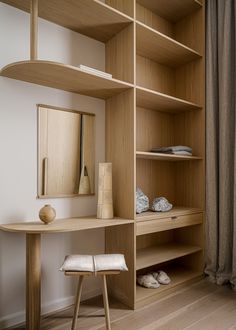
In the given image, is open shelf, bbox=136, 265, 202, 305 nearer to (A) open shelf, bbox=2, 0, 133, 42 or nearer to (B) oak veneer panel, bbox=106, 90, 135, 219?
(B) oak veneer panel, bbox=106, 90, 135, 219

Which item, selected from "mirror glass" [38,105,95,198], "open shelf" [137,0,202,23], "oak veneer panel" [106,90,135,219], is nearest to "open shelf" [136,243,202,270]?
"oak veneer panel" [106,90,135,219]

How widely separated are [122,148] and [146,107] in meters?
0.66

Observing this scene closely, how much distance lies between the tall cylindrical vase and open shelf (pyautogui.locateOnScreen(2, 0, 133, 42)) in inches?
40.9

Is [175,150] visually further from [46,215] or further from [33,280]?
[33,280]

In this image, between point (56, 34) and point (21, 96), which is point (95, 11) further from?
point (21, 96)

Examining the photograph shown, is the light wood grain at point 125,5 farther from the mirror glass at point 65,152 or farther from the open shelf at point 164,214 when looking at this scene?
the open shelf at point 164,214

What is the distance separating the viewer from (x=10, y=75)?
5.78 ft

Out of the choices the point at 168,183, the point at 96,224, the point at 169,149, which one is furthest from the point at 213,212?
the point at 96,224

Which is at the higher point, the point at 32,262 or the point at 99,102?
the point at 99,102

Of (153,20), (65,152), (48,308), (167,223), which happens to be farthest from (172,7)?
(48,308)

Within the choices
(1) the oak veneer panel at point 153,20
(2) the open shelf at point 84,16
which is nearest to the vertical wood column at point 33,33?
(2) the open shelf at point 84,16

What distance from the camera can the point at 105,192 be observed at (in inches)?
80.2

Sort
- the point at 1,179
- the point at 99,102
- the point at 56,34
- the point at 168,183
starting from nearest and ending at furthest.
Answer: the point at 1,179
the point at 56,34
the point at 99,102
the point at 168,183

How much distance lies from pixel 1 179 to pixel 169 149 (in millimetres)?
1365
